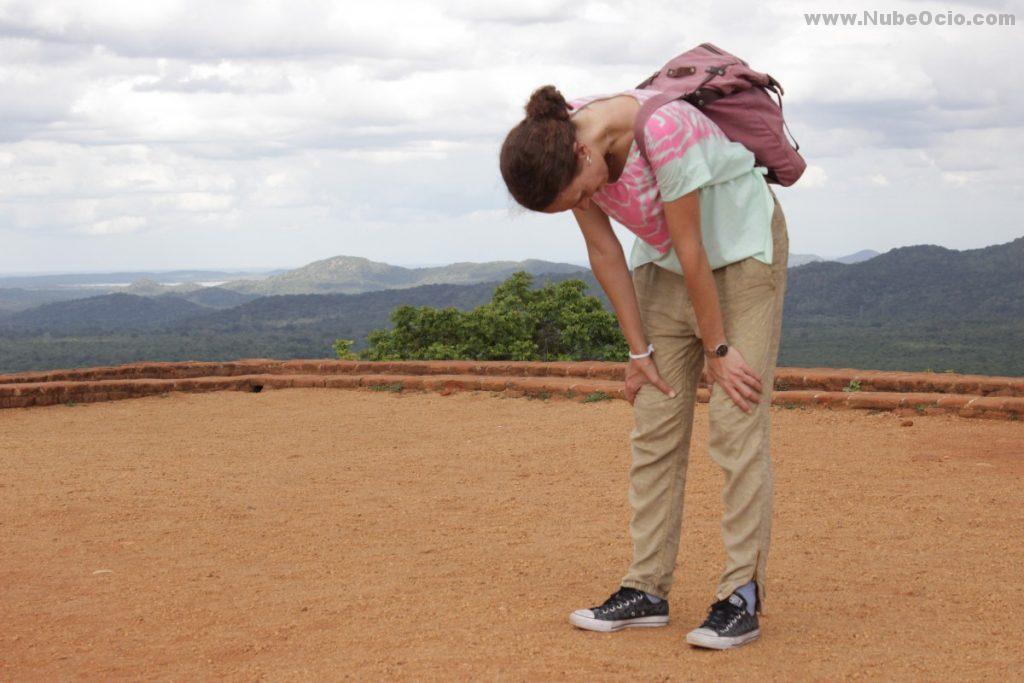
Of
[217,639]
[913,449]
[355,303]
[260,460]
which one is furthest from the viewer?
[355,303]

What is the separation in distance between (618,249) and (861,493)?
7.89ft

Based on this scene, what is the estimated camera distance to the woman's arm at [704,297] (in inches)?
121

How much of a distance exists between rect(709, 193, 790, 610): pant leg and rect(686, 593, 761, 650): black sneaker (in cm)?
4

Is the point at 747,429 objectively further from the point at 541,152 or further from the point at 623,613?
the point at 541,152

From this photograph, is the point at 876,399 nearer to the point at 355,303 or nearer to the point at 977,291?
the point at 977,291

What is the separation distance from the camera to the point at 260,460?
22.4 feet

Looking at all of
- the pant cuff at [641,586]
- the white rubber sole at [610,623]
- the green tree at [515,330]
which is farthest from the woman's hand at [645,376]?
the green tree at [515,330]

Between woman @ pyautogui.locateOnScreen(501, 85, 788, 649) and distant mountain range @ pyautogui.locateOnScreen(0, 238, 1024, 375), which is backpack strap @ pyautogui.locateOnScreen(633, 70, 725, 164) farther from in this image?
distant mountain range @ pyautogui.locateOnScreen(0, 238, 1024, 375)

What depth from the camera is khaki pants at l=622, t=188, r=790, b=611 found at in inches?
129

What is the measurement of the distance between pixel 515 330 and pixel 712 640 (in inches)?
432

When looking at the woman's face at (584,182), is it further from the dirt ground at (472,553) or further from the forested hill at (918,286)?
the forested hill at (918,286)

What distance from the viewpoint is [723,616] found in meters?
3.24

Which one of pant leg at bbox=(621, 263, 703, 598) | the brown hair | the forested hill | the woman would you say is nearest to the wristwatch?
the woman

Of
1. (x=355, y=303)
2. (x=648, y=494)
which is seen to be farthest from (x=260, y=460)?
(x=355, y=303)
